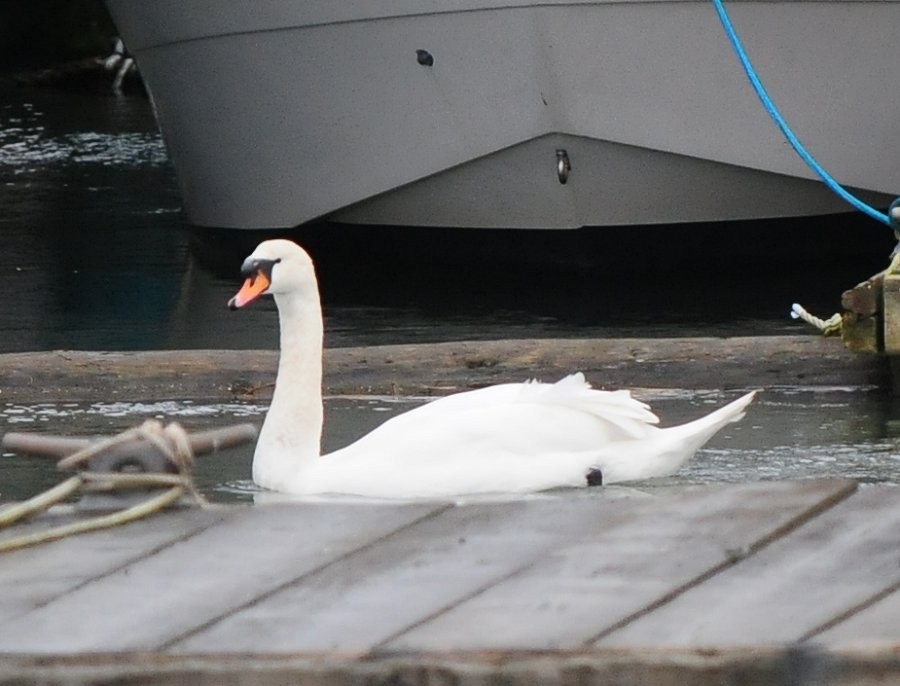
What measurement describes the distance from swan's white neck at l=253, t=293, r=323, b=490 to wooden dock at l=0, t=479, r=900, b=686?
263 cm

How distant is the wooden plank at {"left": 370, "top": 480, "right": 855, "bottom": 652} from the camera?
281 cm

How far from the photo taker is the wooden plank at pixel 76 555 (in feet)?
10.3

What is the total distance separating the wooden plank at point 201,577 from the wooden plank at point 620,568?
1.09ft

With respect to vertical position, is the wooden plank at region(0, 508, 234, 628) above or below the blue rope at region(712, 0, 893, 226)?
below

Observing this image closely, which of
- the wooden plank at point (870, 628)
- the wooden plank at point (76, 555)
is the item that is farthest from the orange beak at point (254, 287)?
the wooden plank at point (870, 628)

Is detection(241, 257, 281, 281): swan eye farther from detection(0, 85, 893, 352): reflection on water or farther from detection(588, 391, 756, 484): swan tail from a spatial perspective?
detection(0, 85, 893, 352): reflection on water

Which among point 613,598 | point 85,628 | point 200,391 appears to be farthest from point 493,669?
point 200,391

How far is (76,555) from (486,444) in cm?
283

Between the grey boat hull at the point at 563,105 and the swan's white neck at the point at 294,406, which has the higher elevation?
the grey boat hull at the point at 563,105

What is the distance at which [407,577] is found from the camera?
3100mm

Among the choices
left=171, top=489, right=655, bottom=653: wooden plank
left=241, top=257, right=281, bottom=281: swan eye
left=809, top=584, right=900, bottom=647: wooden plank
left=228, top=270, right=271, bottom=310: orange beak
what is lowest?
left=809, top=584, right=900, bottom=647: wooden plank

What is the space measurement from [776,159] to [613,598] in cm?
855

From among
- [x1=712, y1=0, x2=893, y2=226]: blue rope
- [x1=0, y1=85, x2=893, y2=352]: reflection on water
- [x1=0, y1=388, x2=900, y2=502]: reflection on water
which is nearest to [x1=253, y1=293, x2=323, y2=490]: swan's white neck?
[x1=0, y1=388, x2=900, y2=502]: reflection on water

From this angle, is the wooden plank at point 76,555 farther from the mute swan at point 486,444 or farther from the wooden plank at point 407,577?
the mute swan at point 486,444
